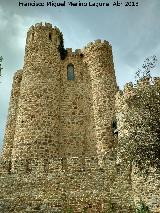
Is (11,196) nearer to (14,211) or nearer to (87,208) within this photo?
(14,211)

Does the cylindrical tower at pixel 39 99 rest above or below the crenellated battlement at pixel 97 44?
below

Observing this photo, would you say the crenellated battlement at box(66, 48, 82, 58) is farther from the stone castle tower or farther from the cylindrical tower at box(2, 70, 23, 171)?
the cylindrical tower at box(2, 70, 23, 171)

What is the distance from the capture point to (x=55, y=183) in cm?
1853

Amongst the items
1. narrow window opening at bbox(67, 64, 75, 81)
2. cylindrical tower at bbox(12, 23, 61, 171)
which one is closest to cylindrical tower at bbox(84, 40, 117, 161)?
narrow window opening at bbox(67, 64, 75, 81)

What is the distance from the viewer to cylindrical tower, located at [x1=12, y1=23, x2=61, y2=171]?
24.2 m

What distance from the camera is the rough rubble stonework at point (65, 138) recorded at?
59.5ft

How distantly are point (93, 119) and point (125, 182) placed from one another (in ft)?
27.4

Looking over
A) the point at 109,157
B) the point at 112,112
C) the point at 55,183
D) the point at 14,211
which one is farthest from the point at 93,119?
the point at 14,211

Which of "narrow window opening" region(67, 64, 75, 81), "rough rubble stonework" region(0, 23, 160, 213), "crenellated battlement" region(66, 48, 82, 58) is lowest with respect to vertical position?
"rough rubble stonework" region(0, 23, 160, 213)

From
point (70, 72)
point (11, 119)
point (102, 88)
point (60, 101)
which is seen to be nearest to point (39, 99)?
point (60, 101)

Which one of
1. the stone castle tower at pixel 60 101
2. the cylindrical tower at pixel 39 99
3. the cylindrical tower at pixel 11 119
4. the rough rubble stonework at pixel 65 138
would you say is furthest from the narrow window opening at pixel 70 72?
the cylindrical tower at pixel 11 119

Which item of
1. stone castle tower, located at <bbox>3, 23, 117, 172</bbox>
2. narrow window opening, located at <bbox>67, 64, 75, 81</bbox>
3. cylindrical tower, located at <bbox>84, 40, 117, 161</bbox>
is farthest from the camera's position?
narrow window opening, located at <bbox>67, 64, 75, 81</bbox>

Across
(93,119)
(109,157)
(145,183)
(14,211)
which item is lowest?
(14,211)

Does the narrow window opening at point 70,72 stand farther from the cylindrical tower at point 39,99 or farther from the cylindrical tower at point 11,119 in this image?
the cylindrical tower at point 11,119
